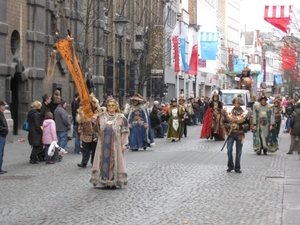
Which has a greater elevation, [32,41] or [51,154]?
[32,41]

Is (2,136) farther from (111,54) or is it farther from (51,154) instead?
(111,54)

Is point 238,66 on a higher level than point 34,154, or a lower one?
higher

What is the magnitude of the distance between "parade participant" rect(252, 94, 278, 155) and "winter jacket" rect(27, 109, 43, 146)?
6.45 meters

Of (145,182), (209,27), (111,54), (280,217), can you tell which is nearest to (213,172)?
(145,182)

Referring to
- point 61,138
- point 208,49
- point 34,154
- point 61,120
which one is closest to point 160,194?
point 34,154

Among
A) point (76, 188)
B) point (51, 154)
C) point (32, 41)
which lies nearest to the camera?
point (76, 188)

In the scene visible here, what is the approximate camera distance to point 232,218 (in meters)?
11.0

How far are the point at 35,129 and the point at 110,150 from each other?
561cm

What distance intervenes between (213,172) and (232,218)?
624 centimetres

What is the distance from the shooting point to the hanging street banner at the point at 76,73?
16812mm

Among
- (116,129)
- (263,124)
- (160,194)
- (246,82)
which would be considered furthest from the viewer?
(246,82)

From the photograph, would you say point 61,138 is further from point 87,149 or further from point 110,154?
point 110,154

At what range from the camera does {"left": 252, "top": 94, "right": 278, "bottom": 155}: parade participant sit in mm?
22172

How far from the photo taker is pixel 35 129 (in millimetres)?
19297
